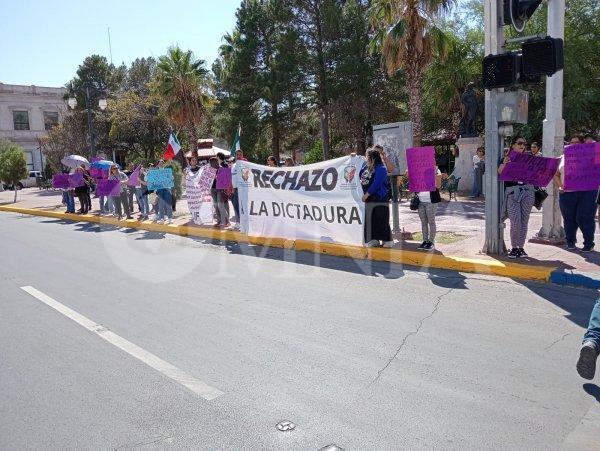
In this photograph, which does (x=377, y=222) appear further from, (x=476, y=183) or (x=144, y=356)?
(x=476, y=183)

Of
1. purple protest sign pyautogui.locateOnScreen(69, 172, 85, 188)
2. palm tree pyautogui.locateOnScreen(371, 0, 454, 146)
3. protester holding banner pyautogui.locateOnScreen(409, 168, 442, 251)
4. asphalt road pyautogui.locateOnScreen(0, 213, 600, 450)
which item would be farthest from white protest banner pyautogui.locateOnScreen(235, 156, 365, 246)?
purple protest sign pyautogui.locateOnScreen(69, 172, 85, 188)

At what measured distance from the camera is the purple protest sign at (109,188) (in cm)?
1625

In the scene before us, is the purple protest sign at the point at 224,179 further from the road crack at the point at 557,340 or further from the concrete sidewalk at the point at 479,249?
the road crack at the point at 557,340

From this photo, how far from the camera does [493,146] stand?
25.8 ft

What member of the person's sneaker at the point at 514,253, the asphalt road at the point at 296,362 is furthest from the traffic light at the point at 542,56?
the asphalt road at the point at 296,362

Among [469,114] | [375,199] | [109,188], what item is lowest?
[375,199]

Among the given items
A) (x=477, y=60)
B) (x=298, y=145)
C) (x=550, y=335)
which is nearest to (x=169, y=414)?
(x=550, y=335)

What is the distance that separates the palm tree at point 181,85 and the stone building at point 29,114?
4039 cm

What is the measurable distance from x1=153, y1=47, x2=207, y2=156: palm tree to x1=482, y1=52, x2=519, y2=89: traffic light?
71.9ft

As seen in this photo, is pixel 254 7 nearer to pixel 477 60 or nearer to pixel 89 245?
pixel 477 60

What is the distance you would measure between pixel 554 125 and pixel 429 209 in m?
2.45

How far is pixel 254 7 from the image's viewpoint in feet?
102

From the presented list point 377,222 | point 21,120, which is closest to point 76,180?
point 377,222

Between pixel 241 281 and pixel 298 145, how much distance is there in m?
30.0
